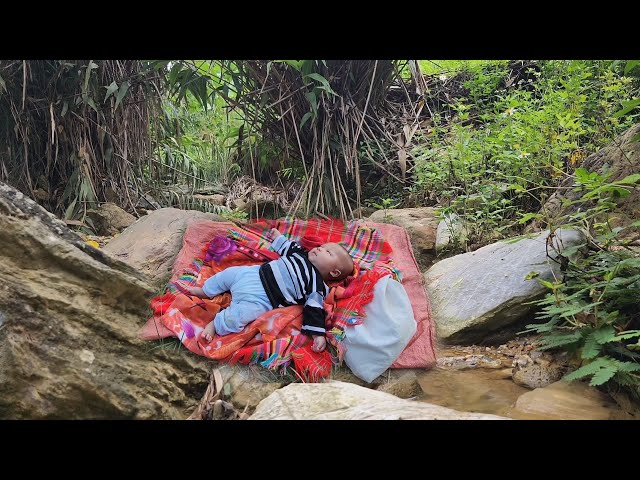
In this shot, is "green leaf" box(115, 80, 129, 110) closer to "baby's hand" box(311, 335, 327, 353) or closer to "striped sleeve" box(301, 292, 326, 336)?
"striped sleeve" box(301, 292, 326, 336)

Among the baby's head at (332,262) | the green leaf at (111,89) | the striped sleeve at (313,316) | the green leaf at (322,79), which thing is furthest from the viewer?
the green leaf at (111,89)

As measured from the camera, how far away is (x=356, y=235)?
2.44m

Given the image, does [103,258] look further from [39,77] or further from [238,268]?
[39,77]

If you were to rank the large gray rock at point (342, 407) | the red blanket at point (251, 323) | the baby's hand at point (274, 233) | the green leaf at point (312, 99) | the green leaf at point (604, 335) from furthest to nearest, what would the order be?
the green leaf at point (312, 99) < the baby's hand at point (274, 233) < the red blanket at point (251, 323) < the green leaf at point (604, 335) < the large gray rock at point (342, 407)

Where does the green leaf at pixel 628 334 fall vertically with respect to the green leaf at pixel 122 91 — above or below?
below

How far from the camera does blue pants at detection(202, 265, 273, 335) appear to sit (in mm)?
1829

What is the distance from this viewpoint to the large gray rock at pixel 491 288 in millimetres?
1777

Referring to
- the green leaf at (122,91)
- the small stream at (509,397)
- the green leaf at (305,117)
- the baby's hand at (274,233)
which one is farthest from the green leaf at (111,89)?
the small stream at (509,397)

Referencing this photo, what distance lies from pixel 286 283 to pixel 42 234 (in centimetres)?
84

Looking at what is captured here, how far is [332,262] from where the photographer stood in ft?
6.73

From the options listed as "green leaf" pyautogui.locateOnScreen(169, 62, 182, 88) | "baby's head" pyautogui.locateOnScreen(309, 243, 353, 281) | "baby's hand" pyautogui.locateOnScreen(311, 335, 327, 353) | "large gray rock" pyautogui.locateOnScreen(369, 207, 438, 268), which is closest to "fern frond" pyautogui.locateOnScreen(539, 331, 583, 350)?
"baby's hand" pyautogui.locateOnScreen(311, 335, 327, 353)

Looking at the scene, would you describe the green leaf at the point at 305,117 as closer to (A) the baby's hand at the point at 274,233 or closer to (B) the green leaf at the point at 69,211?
(A) the baby's hand at the point at 274,233

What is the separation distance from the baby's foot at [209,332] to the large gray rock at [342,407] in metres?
0.47

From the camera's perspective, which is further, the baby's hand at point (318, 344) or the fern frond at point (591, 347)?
the baby's hand at point (318, 344)
